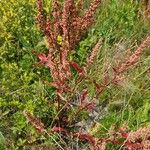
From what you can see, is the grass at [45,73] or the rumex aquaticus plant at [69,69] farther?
the grass at [45,73]

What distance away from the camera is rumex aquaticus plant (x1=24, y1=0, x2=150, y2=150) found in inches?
122

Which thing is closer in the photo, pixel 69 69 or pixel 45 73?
pixel 69 69

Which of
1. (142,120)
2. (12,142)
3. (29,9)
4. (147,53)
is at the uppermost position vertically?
(29,9)

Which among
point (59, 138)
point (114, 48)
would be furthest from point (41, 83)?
point (114, 48)

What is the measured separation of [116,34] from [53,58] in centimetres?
95

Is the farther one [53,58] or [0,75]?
[0,75]

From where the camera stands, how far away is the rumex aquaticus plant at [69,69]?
3.10 m

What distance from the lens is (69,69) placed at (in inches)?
126

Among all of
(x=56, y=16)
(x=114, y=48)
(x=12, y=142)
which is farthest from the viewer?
(x=114, y=48)

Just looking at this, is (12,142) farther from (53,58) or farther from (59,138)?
(53,58)

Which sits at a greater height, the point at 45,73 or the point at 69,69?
the point at 69,69

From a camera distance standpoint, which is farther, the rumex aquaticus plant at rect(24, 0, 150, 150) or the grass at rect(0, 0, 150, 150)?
the grass at rect(0, 0, 150, 150)

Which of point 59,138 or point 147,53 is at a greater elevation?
point 147,53

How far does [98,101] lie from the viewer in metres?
3.62
